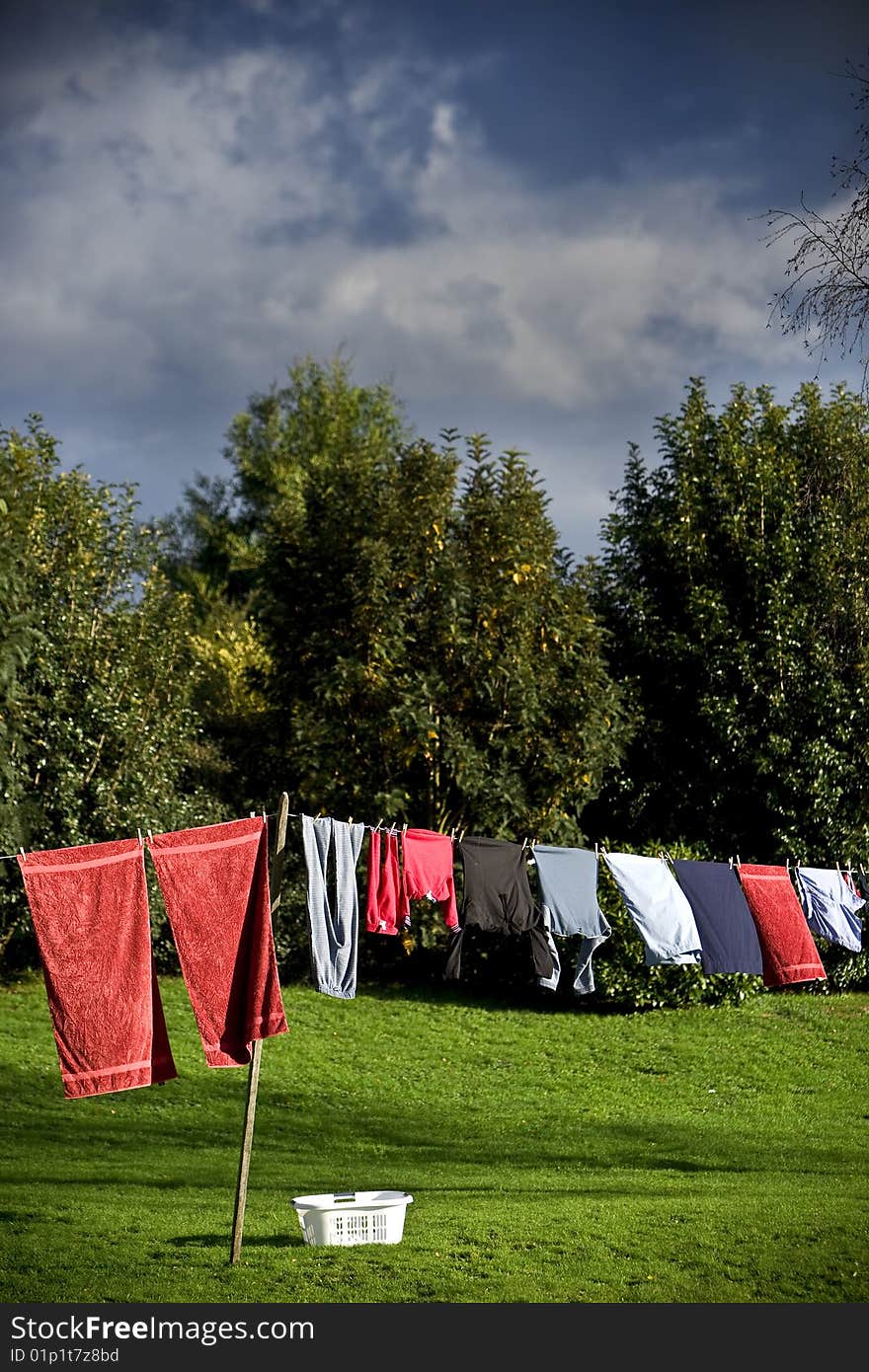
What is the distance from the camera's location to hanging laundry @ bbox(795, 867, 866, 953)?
479 inches

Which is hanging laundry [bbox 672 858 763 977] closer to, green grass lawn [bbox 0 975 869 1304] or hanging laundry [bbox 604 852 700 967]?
A: hanging laundry [bbox 604 852 700 967]

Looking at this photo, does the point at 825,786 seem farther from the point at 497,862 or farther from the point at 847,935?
the point at 497,862

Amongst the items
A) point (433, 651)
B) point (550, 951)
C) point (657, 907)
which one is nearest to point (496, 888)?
point (550, 951)

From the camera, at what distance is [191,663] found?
20859mm

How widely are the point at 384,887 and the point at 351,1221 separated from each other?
246 centimetres

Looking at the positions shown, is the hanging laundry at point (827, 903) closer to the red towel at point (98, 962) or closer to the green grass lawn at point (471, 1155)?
the green grass lawn at point (471, 1155)

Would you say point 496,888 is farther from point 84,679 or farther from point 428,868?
point 84,679

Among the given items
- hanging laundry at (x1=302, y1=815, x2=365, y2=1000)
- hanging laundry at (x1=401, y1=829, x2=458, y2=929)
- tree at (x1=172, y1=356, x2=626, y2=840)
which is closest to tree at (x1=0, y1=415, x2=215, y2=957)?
tree at (x1=172, y1=356, x2=626, y2=840)

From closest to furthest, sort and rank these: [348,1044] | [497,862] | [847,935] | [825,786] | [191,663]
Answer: [497,862] → [847,935] → [348,1044] → [825,786] → [191,663]

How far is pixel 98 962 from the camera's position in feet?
24.2

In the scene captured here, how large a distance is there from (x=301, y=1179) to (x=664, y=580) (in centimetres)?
1279

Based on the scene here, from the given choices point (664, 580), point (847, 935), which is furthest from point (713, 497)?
point (847, 935)

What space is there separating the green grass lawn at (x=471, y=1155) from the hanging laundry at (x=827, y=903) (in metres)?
2.14

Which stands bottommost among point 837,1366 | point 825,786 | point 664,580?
point 837,1366
